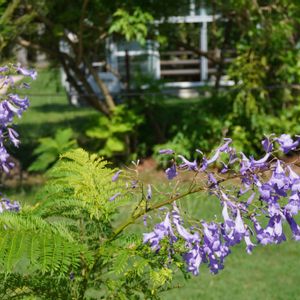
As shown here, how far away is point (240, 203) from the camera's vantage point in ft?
6.78

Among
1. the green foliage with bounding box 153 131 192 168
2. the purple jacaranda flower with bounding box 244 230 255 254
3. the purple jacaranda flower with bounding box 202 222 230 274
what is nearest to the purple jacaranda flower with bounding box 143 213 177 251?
the purple jacaranda flower with bounding box 202 222 230 274

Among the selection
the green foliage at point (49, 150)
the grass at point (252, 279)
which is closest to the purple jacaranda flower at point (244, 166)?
the grass at point (252, 279)

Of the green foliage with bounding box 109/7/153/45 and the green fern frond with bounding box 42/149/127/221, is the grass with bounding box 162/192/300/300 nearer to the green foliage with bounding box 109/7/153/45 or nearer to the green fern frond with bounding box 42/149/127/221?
the green fern frond with bounding box 42/149/127/221

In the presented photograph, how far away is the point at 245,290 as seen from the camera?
506 centimetres

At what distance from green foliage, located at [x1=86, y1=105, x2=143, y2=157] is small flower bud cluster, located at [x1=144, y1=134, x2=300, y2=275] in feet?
21.7

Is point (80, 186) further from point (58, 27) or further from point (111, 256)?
point (58, 27)

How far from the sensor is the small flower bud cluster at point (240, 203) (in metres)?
1.97

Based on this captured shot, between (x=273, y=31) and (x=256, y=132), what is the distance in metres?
1.24

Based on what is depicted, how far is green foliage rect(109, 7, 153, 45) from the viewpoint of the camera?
7.86m

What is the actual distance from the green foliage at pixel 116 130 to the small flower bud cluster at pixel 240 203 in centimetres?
660

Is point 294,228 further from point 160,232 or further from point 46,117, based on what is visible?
point 46,117

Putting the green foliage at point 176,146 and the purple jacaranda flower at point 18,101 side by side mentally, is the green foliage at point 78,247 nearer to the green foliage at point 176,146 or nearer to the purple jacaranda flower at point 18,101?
the purple jacaranda flower at point 18,101

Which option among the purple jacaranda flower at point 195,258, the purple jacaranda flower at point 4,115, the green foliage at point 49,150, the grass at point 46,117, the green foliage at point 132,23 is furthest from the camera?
the grass at point 46,117

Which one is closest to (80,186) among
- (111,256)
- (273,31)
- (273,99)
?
(111,256)
